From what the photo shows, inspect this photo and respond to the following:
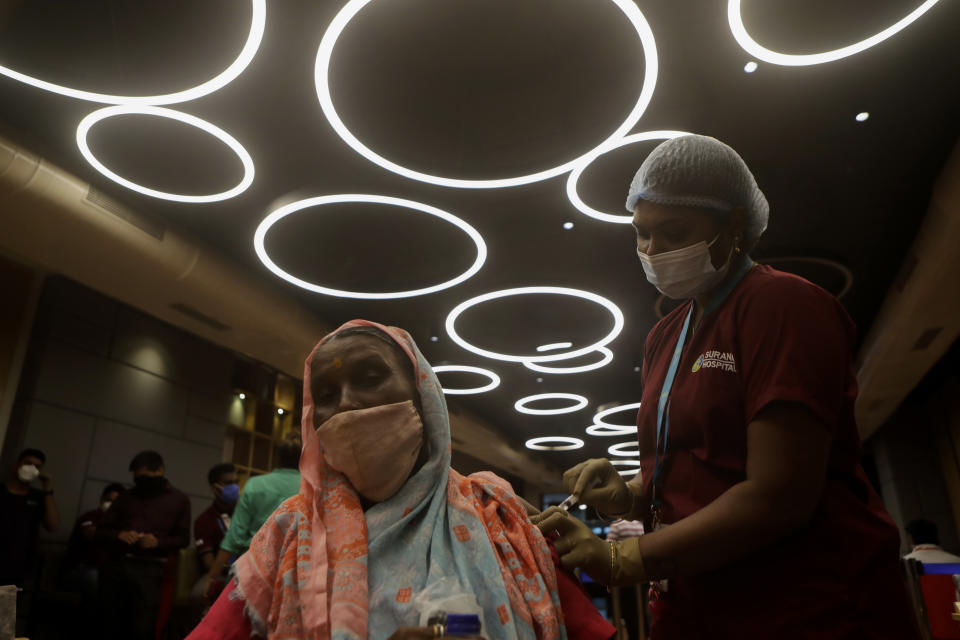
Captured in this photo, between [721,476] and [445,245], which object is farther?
[445,245]

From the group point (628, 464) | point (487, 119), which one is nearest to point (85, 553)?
point (487, 119)

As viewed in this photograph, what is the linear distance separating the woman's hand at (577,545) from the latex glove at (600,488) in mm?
145

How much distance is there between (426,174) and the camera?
4766 millimetres

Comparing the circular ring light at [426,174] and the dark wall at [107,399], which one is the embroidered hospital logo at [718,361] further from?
the dark wall at [107,399]

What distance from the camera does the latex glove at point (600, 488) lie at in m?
1.43

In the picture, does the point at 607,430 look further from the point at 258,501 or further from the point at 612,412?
the point at 258,501

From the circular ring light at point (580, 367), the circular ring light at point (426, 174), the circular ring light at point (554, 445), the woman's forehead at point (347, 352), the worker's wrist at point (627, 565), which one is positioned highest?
the circular ring light at point (554, 445)

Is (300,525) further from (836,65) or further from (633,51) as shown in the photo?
(836,65)

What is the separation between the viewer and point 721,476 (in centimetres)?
119

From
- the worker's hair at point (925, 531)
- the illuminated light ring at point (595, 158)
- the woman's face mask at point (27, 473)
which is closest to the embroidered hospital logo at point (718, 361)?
the illuminated light ring at point (595, 158)

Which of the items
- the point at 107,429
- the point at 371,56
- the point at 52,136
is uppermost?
the point at 52,136

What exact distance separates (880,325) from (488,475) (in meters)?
7.47

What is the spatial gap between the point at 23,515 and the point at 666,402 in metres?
5.24

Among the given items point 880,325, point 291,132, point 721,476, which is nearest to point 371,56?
point 291,132
